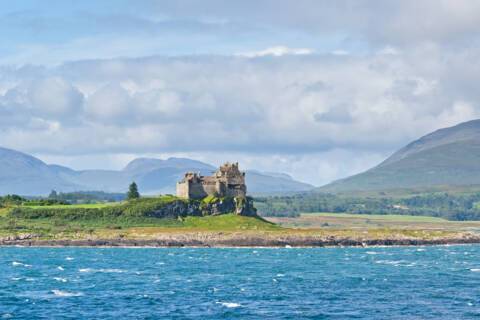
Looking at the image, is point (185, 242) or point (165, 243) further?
point (185, 242)

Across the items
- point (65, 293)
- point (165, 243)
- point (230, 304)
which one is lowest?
point (230, 304)

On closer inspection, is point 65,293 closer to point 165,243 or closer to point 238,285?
point 238,285

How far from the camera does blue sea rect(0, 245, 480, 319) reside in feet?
292

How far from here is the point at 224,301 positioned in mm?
96250

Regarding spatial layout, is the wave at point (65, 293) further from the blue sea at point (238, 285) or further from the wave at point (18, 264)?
the wave at point (18, 264)

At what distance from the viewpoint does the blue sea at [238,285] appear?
88.9m

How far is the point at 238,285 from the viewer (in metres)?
113

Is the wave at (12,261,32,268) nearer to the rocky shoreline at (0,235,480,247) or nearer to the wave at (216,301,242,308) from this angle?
the rocky shoreline at (0,235,480,247)

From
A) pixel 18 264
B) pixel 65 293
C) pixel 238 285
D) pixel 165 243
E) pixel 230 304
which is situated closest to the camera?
pixel 230 304

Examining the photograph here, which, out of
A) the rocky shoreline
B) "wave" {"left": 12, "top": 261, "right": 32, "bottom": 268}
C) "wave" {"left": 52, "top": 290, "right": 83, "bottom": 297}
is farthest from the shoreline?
"wave" {"left": 52, "top": 290, "right": 83, "bottom": 297}

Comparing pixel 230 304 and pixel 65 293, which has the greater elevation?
pixel 65 293

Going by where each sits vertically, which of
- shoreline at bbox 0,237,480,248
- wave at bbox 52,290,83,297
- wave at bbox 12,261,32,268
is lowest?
wave at bbox 52,290,83,297

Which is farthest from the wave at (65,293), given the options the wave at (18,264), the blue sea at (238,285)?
the wave at (18,264)

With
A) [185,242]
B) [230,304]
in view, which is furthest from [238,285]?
[185,242]
